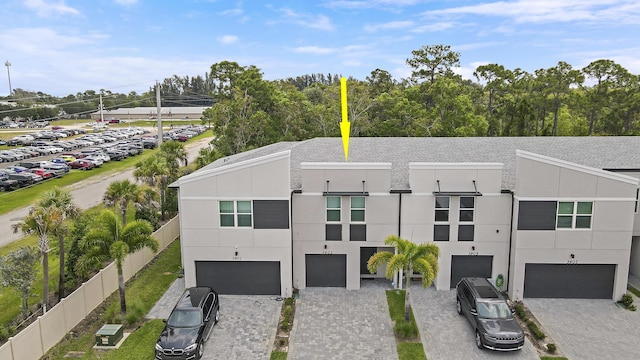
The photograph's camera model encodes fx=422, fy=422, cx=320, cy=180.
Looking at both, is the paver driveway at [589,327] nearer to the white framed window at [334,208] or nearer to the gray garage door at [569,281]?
the gray garage door at [569,281]

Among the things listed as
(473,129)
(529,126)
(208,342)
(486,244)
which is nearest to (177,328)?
(208,342)

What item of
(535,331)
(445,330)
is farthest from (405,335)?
(535,331)

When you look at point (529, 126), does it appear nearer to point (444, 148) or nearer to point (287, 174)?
point (444, 148)

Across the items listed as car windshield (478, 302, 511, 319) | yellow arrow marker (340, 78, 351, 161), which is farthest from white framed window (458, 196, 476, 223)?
yellow arrow marker (340, 78, 351, 161)

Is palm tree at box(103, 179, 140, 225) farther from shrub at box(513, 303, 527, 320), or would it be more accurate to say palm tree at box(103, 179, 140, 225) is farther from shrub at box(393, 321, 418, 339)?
shrub at box(513, 303, 527, 320)

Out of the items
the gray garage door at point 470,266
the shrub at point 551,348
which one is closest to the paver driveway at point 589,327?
the shrub at point 551,348
